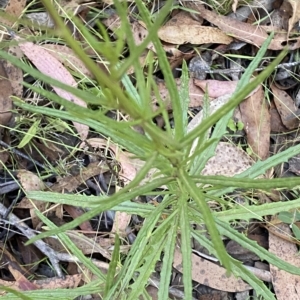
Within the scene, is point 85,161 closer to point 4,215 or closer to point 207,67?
point 4,215

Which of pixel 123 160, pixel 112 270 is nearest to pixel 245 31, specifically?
pixel 123 160

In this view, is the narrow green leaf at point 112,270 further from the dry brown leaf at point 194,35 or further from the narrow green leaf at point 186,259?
the dry brown leaf at point 194,35

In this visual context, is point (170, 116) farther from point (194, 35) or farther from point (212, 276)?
point (212, 276)

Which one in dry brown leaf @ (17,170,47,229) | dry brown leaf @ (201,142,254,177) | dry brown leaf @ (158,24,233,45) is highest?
dry brown leaf @ (158,24,233,45)

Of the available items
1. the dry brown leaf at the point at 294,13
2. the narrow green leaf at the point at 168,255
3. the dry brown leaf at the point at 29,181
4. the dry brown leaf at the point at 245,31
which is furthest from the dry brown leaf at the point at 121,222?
the dry brown leaf at the point at 294,13

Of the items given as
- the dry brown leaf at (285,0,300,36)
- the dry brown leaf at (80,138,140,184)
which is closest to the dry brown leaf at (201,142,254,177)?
the dry brown leaf at (80,138,140,184)

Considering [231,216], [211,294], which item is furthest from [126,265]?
[211,294]

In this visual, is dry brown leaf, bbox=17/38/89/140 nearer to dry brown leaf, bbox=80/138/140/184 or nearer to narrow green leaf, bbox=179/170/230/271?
dry brown leaf, bbox=80/138/140/184
